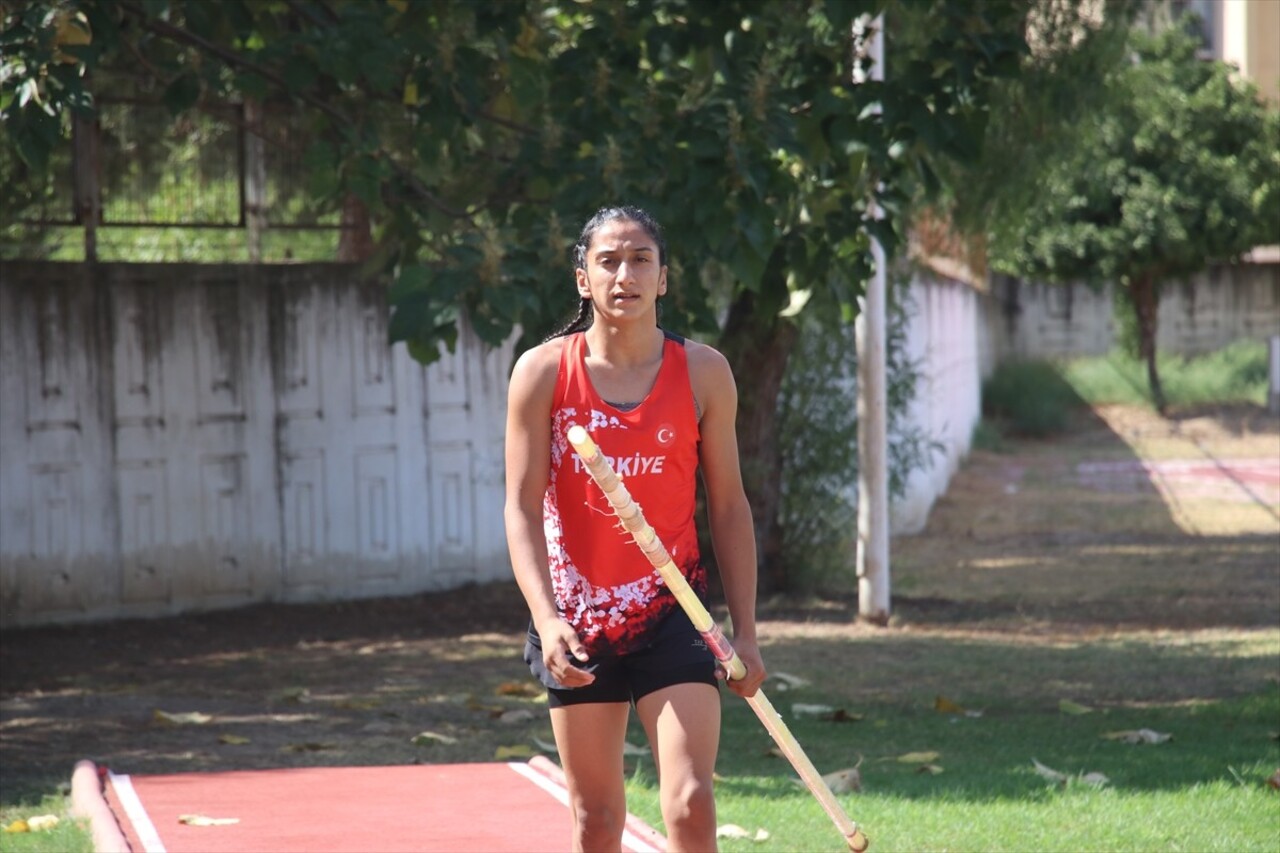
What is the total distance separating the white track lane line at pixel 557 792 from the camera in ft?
18.4

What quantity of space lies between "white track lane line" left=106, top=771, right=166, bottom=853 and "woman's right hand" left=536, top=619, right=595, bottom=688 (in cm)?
235

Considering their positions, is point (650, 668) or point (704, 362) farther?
point (704, 362)

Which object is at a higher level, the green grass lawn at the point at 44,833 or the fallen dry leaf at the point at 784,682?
the green grass lawn at the point at 44,833

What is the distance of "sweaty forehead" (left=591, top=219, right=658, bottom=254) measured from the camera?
4.09m

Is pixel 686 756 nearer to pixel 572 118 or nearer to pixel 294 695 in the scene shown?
pixel 572 118

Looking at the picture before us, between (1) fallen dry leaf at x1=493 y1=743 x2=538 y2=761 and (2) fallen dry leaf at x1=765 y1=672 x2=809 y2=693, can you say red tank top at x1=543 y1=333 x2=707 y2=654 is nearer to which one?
(1) fallen dry leaf at x1=493 y1=743 x2=538 y2=761

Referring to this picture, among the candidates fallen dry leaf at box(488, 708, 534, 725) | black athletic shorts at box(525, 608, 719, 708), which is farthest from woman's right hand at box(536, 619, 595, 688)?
fallen dry leaf at box(488, 708, 534, 725)

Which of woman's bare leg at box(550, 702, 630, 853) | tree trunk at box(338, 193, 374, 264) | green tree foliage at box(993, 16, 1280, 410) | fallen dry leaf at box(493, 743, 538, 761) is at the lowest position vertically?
fallen dry leaf at box(493, 743, 538, 761)

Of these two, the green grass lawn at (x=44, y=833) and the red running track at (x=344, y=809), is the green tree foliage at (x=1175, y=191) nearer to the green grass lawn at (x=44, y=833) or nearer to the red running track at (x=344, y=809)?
the red running track at (x=344, y=809)

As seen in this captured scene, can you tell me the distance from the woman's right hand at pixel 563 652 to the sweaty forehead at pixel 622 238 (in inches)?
35.5

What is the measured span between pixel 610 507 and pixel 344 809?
2899 millimetres

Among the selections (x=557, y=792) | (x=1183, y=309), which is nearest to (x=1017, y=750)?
(x=557, y=792)

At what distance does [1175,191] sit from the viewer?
27.5 meters

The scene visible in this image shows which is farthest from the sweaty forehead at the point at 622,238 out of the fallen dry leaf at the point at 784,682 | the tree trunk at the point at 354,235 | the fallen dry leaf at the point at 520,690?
the tree trunk at the point at 354,235
